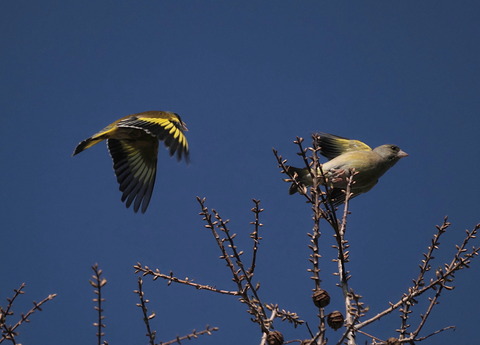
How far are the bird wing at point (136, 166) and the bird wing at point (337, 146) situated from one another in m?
2.04

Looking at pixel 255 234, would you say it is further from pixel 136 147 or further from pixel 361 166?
pixel 136 147

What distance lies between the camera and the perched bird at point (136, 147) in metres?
6.26

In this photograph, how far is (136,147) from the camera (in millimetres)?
7215

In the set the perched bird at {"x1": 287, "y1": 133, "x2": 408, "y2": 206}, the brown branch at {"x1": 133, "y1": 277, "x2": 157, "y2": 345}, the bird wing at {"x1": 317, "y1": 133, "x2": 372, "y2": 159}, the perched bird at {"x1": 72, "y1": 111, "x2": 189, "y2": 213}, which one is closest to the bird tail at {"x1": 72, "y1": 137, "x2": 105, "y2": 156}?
the perched bird at {"x1": 72, "y1": 111, "x2": 189, "y2": 213}

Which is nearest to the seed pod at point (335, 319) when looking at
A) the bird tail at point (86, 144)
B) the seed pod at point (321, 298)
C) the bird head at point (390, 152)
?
the seed pod at point (321, 298)

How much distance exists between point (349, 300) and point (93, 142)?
180 inches

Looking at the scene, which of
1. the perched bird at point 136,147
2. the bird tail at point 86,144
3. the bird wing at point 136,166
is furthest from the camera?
the bird wing at point 136,166

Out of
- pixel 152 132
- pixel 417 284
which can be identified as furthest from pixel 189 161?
pixel 417 284

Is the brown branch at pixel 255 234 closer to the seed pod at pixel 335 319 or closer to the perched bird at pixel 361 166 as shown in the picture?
the seed pod at pixel 335 319

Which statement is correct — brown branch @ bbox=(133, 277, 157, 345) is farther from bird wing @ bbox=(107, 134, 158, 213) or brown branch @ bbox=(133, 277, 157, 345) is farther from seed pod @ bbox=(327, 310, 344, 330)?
bird wing @ bbox=(107, 134, 158, 213)

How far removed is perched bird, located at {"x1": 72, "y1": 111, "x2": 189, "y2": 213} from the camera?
6258 millimetres

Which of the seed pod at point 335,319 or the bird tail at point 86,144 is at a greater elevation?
the bird tail at point 86,144

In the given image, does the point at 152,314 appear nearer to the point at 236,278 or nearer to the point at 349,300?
the point at 236,278

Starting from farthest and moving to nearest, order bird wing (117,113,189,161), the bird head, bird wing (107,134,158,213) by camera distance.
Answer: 1. bird wing (107,134,158,213)
2. the bird head
3. bird wing (117,113,189,161)
